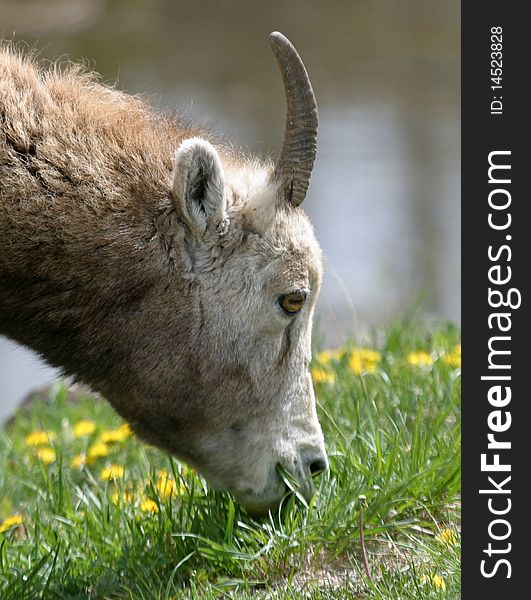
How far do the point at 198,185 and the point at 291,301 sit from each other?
67 centimetres

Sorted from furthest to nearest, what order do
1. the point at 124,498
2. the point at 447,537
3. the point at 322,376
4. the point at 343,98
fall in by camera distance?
the point at 343,98
the point at 322,376
the point at 124,498
the point at 447,537

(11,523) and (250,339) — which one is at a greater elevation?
(250,339)

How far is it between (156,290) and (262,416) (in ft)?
2.41

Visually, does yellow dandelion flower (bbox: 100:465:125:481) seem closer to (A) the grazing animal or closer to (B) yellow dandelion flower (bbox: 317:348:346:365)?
(A) the grazing animal

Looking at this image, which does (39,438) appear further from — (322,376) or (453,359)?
(453,359)

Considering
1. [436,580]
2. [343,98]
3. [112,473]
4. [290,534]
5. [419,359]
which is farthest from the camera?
[343,98]

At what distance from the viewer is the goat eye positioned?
5188 mm

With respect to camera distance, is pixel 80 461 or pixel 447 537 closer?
pixel 447 537

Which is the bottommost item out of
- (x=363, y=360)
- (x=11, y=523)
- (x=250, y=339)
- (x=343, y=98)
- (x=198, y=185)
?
(x=11, y=523)

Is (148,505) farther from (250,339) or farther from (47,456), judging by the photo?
(47,456)

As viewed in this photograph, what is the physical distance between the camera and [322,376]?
277 inches

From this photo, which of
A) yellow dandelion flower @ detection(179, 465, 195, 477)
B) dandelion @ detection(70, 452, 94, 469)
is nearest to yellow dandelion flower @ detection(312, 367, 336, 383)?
yellow dandelion flower @ detection(179, 465, 195, 477)

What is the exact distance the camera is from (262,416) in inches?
204

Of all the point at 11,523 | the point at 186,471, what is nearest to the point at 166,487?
the point at 186,471
